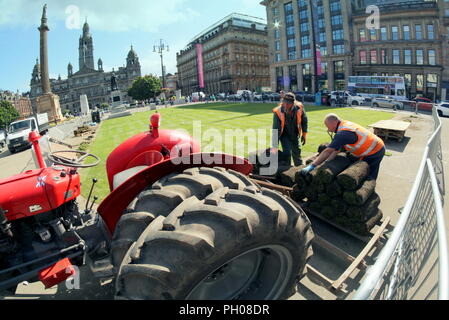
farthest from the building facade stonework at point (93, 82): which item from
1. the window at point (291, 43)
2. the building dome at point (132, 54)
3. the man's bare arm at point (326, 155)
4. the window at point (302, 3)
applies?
the man's bare arm at point (326, 155)

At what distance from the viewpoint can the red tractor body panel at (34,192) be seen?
9.53 ft

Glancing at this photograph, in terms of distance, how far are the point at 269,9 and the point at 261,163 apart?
228ft

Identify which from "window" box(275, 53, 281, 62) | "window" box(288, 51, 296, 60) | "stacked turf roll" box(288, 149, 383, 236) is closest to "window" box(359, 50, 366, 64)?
"window" box(288, 51, 296, 60)

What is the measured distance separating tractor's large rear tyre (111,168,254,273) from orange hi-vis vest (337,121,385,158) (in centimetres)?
301

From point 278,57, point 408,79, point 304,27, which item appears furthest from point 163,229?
point 278,57

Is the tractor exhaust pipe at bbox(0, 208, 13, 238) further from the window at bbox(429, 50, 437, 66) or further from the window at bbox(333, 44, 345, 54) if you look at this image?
the window at bbox(333, 44, 345, 54)

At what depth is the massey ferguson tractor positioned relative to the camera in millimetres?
1972

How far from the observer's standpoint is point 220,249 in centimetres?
203

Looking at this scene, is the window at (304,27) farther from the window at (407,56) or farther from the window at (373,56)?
the window at (407,56)

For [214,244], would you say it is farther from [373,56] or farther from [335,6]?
[335,6]

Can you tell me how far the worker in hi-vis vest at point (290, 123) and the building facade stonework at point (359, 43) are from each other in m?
39.7

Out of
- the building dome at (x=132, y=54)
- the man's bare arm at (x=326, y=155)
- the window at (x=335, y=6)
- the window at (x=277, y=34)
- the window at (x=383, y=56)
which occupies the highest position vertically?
the building dome at (x=132, y=54)

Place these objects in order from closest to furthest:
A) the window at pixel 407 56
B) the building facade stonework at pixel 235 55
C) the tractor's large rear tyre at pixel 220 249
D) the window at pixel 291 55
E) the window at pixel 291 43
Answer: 1. the tractor's large rear tyre at pixel 220 249
2. the window at pixel 407 56
3. the window at pixel 291 43
4. the window at pixel 291 55
5. the building facade stonework at pixel 235 55

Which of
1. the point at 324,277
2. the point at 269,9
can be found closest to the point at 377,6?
the point at 269,9
